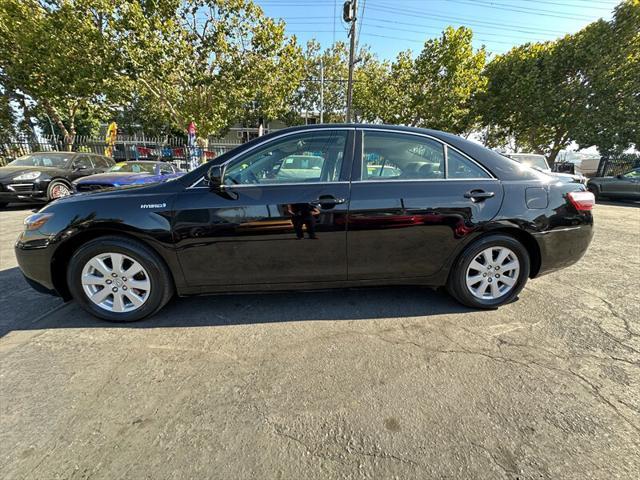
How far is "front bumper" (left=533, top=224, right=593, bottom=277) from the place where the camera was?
9.59ft

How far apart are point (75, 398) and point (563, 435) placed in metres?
2.89

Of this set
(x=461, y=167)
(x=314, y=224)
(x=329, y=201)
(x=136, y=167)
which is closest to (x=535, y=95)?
(x=461, y=167)

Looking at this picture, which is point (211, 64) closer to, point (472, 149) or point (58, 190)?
point (58, 190)

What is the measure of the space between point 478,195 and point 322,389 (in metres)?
2.14

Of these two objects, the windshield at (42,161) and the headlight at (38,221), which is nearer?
the headlight at (38,221)

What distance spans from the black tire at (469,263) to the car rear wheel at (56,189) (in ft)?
31.6

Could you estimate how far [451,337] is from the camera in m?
2.57

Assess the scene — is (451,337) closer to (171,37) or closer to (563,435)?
(563,435)

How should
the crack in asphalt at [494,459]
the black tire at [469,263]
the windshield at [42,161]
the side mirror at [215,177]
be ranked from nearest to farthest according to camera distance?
the crack in asphalt at [494,459] < the side mirror at [215,177] < the black tire at [469,263] < the windshield at [42,161]

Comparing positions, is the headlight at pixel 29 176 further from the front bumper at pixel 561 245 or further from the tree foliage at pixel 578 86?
the tree foliage at pixel 578 86

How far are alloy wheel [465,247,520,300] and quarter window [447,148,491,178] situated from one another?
718 mm

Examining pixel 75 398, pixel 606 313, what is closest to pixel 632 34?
pixel 606 313

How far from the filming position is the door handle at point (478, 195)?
2.78 meters

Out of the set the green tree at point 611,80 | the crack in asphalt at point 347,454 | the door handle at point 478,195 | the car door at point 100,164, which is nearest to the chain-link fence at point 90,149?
the car door at point 100,164
